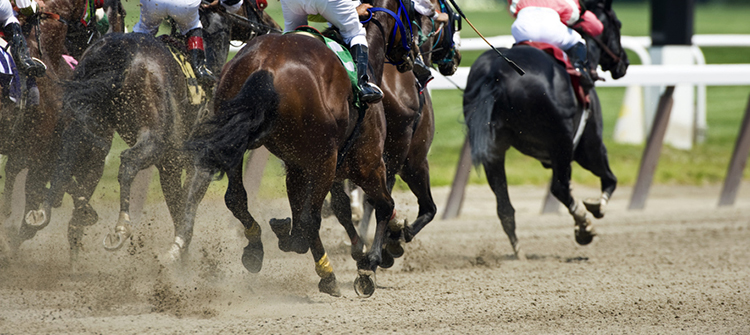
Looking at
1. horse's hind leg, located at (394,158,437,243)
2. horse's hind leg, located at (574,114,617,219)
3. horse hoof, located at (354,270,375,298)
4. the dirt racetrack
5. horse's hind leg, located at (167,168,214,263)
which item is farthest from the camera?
horse's hind leg, located at (574,114,617,219)

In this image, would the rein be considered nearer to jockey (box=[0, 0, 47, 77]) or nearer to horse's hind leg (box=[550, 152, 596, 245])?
horse's hind leg (box=[550, 152, 596, 245])

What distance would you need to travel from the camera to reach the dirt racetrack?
3953 millimetres

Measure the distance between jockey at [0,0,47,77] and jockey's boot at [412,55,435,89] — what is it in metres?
2.24

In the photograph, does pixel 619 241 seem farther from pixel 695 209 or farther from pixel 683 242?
pixel 695 209

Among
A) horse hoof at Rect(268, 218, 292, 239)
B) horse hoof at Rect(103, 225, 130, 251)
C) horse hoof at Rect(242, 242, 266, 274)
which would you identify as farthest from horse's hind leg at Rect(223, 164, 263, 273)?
horse hoof at Rect(103, 225, 130, 251)

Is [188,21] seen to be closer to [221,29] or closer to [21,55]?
[221,29]

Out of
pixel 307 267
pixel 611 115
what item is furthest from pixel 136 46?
pixel 611 115

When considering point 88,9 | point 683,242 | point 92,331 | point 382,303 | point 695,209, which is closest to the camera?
point 92,331

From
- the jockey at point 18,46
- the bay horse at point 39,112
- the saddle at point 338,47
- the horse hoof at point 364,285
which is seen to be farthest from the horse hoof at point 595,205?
the jockey at point 18,46

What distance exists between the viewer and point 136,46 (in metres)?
4.69

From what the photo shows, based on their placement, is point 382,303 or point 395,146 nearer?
point 382,303

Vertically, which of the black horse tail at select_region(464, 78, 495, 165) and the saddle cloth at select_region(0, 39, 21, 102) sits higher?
the saddle cloth at select_region(0, 39, 21, 102)

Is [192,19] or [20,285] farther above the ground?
[192,19]

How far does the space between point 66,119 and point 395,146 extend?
6.69 feet
